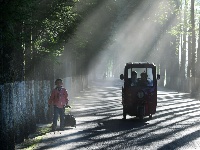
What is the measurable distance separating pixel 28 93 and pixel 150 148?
5.15 metres

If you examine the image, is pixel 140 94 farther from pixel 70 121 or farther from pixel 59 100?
pixel 59 100

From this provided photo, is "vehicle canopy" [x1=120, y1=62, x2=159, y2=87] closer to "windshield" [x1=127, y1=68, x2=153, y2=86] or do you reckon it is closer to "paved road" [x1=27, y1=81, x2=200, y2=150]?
"windshield" [x1=127, y1=68, x2=153, y2=86]

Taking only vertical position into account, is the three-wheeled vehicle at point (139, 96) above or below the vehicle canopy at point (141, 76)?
below

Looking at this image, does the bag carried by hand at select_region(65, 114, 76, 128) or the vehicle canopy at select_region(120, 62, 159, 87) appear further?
the vehicle canopy at select_region(120, 62, 159, 87)

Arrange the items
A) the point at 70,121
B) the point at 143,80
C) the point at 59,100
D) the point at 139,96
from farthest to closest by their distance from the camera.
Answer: the point at 143,80 → the point at 139,96 → the point at 70,121 → the point at 59,100

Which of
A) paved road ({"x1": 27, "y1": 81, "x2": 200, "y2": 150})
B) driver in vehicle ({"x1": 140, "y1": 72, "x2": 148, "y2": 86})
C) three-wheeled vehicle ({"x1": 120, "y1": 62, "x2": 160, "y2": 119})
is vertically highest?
driver in vehicle ({"x1": 140, "y1": 72, "x2": 148, "y2": 86})

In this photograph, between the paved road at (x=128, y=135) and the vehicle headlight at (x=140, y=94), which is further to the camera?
the vehicle headlight at (x=140, y=94)

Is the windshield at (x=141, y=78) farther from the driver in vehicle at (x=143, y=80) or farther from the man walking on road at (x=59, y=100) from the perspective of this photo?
the man walking on road at (x=59, y=100)

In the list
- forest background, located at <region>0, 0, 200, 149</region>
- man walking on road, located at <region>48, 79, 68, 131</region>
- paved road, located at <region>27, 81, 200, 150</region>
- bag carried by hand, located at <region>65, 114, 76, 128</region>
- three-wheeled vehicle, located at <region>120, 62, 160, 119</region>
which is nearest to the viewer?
forest background, located at <region>0, 0, 200, 149</region>

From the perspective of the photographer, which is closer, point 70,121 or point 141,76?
point 70,121

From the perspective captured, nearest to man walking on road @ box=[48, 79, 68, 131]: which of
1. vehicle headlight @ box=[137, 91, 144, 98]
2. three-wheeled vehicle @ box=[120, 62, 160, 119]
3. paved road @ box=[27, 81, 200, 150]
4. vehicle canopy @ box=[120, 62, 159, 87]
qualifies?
paved road @ box=[27, 81, 200, 150]

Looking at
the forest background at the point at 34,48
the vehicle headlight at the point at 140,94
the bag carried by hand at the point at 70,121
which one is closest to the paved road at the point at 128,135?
the bag carried by hand at the point at 70,121

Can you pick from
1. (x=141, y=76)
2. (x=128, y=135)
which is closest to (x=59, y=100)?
(x=128, y=135)

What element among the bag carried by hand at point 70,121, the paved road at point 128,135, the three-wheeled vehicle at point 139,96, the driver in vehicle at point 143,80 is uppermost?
the driver in vehicle at point 143,80
